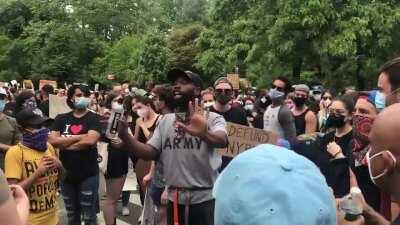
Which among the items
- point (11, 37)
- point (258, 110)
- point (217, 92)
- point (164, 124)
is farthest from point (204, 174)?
point (11, 37)

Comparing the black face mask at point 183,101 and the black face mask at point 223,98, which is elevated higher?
the black face mask at point 183,101

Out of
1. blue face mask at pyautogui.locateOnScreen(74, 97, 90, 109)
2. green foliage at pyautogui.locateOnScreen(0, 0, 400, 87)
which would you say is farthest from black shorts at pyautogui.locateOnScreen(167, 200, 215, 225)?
green foliage at pyautogui.locateOnScreen(0, 0, 400, 87)

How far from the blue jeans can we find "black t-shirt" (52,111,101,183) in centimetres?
8

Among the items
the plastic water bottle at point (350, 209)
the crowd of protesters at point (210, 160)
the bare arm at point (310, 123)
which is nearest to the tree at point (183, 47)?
the crowd of protesters at point (210, 160)

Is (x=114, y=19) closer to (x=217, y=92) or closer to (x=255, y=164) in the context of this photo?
(x=217, y=92)

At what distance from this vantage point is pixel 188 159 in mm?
4668

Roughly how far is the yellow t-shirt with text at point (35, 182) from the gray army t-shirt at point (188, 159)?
3.19 ft

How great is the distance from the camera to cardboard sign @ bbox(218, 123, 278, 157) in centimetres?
639

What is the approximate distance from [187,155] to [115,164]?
2910 millimetres

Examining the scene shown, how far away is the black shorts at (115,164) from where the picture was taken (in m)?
7.38

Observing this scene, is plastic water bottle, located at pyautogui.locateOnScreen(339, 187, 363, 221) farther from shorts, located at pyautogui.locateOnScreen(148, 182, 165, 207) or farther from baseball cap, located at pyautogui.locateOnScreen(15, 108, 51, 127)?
baseball cap, located at pyautogui.locateOnScreen(15, 108, 51, 127)

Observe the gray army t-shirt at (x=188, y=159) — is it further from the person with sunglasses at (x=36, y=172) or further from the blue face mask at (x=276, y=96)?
the blue face mask at (x=276, y=96)

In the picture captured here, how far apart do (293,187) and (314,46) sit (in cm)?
2219

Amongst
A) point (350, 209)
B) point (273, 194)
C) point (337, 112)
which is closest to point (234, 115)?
point (337, 112)
